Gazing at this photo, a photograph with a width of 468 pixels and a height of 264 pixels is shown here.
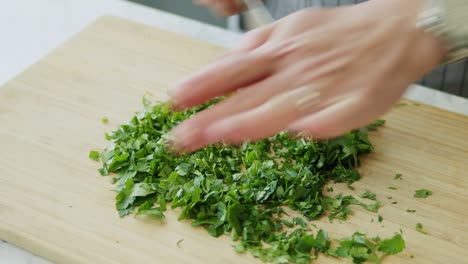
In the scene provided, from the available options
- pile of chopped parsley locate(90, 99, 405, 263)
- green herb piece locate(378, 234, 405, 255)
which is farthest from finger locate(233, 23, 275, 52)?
green herb piece locate(378, 234, 405, 255)

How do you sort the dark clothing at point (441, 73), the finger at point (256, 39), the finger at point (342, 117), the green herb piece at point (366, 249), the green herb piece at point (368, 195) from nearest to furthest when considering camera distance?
1. the finger at point (342, 117)
2. the finger at point (256, 39)
3. the green herb piece at point (366, 249)
4. the green herb piece at point (368, 195)
5. the dark clothing at point (441, 73)

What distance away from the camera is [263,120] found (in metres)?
0.96

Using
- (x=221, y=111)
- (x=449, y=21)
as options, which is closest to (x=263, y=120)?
(x=221, y=111)

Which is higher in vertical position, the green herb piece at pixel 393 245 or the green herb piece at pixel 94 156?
the green herb piece at pixel 94 156

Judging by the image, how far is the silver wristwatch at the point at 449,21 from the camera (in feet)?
3.34

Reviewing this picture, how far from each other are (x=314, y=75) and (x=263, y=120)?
0.11 meters

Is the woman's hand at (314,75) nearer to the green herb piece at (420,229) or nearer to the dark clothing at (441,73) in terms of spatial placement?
the green herb piece at (420,229)

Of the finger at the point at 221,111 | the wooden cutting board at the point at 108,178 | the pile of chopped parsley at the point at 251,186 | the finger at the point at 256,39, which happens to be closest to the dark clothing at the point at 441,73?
the wooden cutting board at the point at 108,178

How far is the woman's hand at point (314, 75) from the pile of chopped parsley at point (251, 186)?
33cm

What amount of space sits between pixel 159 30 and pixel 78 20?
1.07 feet

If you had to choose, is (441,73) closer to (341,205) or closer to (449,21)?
(341,205)

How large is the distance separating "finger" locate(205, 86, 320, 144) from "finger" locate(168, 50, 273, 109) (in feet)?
0.25

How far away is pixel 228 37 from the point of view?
1.91 meters

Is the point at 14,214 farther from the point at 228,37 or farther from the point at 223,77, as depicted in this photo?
the point at 228,37
